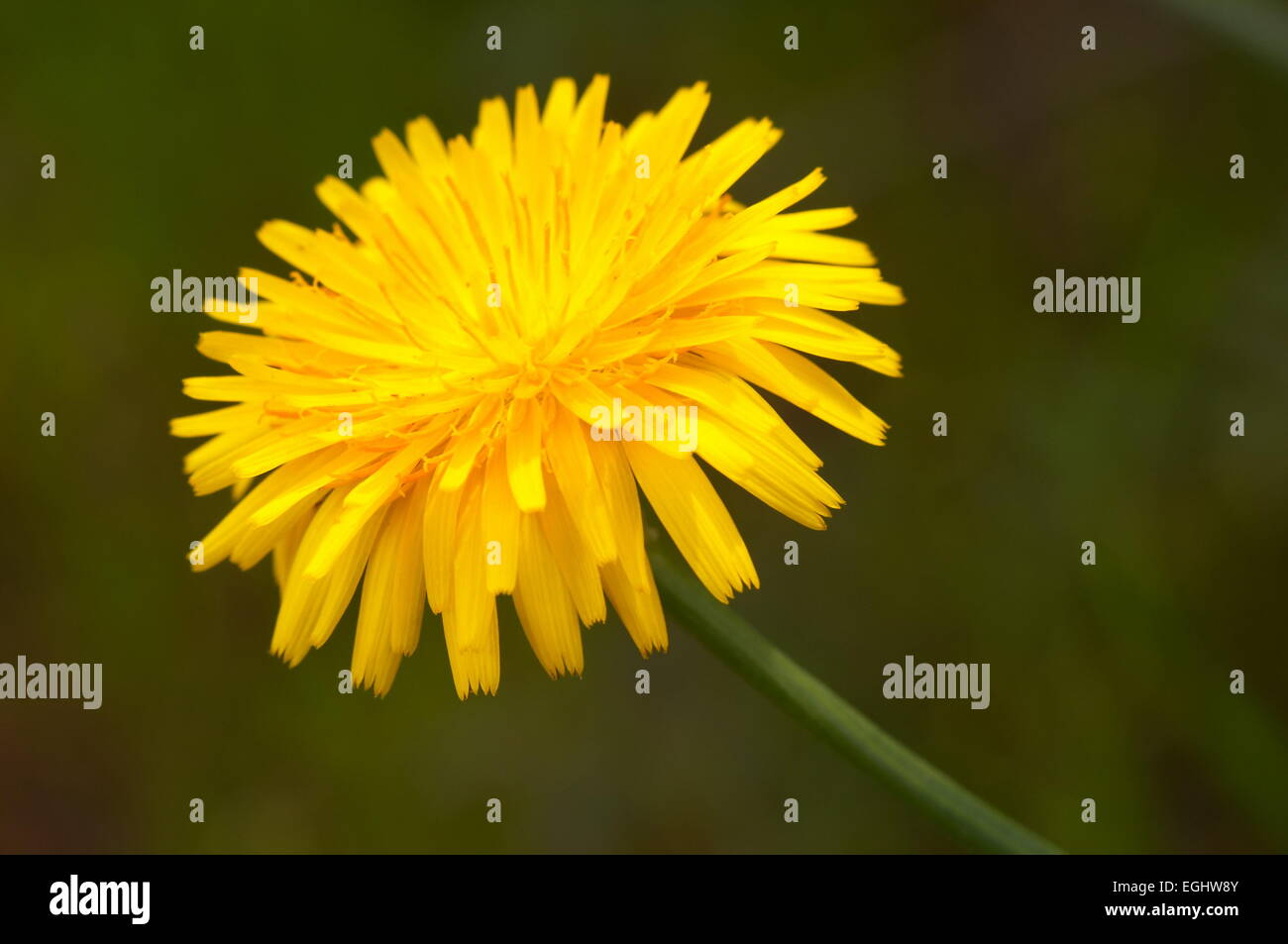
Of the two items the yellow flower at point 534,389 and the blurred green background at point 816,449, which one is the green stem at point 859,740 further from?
the blurred green background at point 816,449

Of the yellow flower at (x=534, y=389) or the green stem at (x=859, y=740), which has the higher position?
the yellow flower at (x=534, y=389)

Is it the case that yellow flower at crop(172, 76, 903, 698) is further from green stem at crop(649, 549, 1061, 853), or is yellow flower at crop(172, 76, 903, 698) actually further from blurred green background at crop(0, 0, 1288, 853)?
blurred green background at crop(0, 0, 1288, 853)

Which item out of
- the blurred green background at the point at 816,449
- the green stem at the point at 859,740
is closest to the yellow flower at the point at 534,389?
the green stem at the point at 859,740

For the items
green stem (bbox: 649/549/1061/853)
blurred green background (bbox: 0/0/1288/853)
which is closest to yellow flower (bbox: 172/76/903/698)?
green stem (bbox: 649/549/1061/853)

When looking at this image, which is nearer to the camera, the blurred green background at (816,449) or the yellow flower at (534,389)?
the yellow flower at (534,389)

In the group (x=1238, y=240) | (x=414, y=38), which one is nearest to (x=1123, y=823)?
(x=1238, y=240)

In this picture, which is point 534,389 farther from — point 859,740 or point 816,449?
point 816,449

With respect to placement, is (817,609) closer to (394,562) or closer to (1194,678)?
(1194,678)
